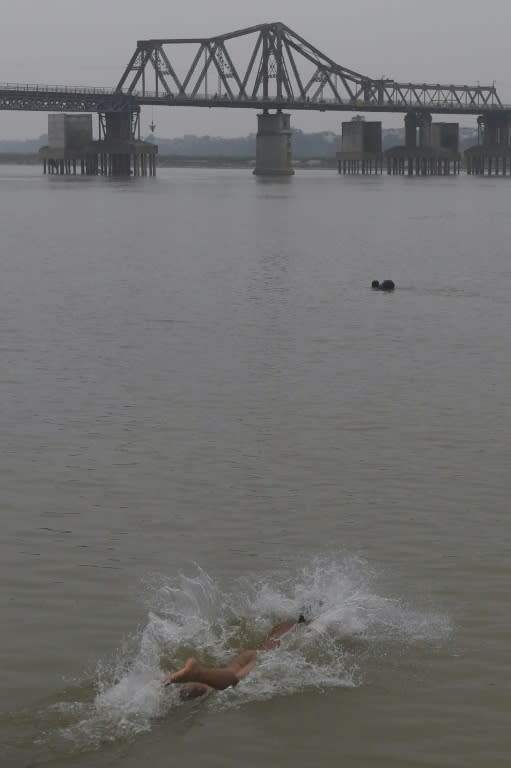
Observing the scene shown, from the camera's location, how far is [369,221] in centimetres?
11400

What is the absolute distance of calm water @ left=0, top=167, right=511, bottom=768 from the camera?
12.1 metres

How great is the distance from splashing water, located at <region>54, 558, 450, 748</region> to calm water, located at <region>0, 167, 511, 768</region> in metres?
0.03

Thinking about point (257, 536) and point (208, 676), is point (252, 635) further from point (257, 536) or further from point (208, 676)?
point (257, 536)

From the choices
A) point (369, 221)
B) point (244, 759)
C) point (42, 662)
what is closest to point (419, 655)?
point (244, 759)

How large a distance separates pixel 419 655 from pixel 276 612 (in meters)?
1.78

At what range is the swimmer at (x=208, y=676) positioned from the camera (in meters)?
12.3

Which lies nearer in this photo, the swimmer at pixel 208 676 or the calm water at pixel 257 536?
the calm water at pixel 257 536

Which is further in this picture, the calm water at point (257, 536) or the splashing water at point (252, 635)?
the splashing water at point (252, 635)

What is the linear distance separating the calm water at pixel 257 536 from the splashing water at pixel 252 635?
3cm

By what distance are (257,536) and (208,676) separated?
497 cm

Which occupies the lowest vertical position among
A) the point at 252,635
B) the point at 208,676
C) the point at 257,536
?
the point at 252,635

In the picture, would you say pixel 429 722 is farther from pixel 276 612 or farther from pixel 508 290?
pixel 508 290

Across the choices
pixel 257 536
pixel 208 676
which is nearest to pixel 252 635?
pixel 208 676

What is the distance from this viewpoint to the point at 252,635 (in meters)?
14.2
